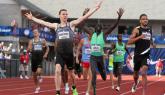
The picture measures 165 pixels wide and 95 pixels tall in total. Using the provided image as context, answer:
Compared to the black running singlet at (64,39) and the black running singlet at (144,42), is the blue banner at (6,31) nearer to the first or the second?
the black running singlet at (144,42)

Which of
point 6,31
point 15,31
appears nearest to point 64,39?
point 15,31

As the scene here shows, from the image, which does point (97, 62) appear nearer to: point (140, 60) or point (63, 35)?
point (140, 60)

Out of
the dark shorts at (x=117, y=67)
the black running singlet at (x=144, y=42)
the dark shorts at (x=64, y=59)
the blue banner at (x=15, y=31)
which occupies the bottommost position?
the dark shorts at (x=117, y=67)

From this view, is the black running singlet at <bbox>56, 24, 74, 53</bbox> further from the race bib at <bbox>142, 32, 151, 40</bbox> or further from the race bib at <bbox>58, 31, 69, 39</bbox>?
the race bib at <bbox>142, 32, 151, 40</bbox>

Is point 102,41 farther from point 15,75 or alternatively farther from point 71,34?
point 15,75

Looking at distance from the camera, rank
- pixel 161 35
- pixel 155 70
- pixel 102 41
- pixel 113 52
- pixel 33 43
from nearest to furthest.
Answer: pixel 102 41 → pixel 33 43 → pixel 113 52 → pixel 155 70 → pixel 161 35

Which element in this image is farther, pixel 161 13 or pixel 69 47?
pixel 161 13

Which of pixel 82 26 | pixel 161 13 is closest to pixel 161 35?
pixel 161 13

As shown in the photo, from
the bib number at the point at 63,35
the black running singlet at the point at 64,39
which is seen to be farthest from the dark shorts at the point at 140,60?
the bib number at the point at 63,35

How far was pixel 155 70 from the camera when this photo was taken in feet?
159

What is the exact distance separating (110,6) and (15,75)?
2451 cm

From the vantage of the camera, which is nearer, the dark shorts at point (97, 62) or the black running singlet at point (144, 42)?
the black running singlet at point (144, 42)

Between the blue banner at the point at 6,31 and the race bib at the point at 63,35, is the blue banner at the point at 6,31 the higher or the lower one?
the higher one

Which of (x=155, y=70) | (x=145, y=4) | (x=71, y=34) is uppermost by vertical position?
(x=145, y=4)
